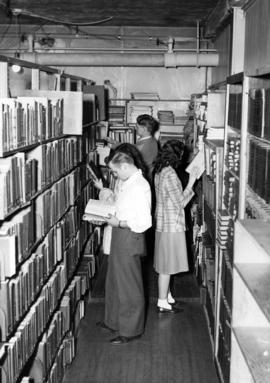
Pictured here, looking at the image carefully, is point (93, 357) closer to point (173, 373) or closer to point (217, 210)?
point (173, 373)

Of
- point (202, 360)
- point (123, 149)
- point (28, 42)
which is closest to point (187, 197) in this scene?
point (123, 149)

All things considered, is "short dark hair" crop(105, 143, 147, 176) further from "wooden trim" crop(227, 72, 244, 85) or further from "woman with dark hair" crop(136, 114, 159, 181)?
"woman with dark hair" crop(136, 114, 159, 181)

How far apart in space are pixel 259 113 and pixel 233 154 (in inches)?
35.5

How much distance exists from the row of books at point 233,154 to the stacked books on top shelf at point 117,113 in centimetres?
530

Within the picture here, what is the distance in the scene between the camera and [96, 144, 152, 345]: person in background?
17.2 feet

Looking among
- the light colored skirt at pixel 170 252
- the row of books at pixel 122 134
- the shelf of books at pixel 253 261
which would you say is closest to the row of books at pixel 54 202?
the light colored skirt at pixel 170 252

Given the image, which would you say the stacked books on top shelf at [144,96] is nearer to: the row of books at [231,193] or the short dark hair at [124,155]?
the short dark hair at [124,155]

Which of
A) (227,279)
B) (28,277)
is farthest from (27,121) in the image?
(227,279)

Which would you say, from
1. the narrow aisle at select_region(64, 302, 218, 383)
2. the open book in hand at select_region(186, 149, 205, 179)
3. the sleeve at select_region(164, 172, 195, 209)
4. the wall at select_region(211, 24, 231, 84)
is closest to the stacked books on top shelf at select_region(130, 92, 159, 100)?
the wall at select_region(211, 24, 231, 84)

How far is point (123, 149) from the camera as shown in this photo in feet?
17.5

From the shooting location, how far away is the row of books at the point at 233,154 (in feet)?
14.2

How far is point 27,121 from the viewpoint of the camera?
379 cm

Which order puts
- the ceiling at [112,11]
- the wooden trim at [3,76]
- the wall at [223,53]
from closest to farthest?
the wooden trim at [3,76] < the ceiling at [112,11] < the wall at [223,53]

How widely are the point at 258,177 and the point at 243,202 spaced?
43 cm
